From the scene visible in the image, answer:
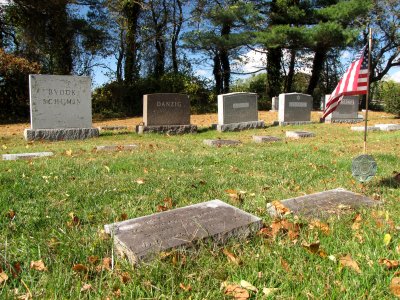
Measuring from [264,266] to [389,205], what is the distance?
1795mm

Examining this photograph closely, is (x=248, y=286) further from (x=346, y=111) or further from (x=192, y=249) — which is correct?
(x=346, y=111)

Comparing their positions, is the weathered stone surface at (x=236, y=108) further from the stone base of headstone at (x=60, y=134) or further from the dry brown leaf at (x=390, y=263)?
the dry brown leaf at (x=390, y=263)

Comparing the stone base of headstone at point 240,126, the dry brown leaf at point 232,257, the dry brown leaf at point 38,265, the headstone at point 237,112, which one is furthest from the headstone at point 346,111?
the dry brown leaf at point 38,265

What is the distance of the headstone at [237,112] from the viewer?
40.3 feet

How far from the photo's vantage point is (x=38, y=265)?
2082 millimetres

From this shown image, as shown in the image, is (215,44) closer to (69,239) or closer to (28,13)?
(28,13)

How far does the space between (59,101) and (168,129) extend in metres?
3.42

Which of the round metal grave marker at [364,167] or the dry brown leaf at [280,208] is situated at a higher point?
the round metal grave marker at [364,167]

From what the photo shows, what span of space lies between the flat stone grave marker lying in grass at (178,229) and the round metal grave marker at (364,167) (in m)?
1.79

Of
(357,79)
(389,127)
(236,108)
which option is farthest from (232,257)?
(389,127)

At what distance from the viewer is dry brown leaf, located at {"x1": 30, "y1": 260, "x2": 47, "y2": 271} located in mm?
2053

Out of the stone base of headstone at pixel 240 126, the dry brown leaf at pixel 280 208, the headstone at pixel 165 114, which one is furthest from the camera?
the stone base of headstone at pixel 240 126

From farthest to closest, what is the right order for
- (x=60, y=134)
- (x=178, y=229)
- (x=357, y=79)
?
1. (x=60, y=134)
2. (x=357, y=79)
3. (x=178, y=229)

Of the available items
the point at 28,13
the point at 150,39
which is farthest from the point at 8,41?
the point at 150,39
